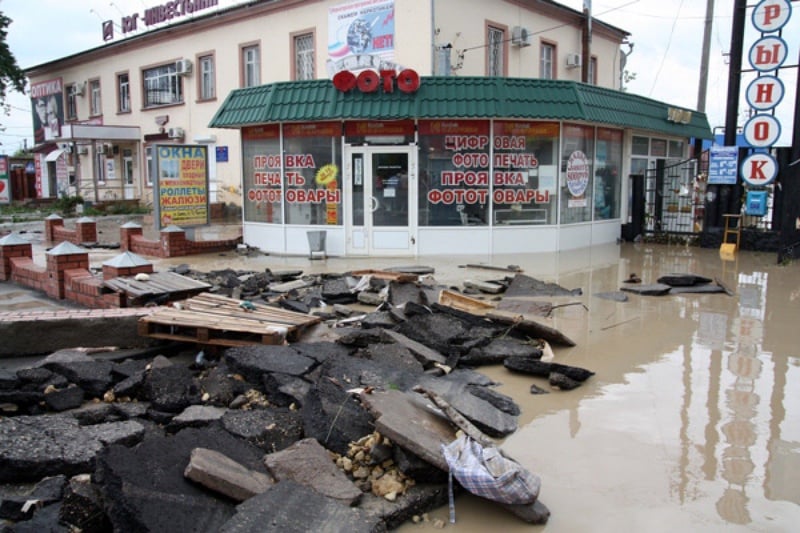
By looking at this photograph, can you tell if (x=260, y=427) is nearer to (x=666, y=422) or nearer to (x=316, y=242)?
(x=666, y=422)

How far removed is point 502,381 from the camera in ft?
19.7

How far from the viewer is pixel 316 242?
13.7 m

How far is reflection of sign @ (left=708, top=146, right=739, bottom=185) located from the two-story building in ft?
6.05

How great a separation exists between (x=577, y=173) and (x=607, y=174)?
5.79 ft

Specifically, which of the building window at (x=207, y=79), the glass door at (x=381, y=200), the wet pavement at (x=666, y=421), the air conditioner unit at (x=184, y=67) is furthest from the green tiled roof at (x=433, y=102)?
the air conditioner unit at (x=184, y=67)

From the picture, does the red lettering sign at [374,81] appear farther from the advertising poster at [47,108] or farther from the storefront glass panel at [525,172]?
the advertising poster at [47,108]

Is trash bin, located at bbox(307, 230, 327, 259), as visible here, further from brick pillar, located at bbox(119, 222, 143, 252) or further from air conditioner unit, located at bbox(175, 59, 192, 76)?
air conditioner unit, located at bbox(175, 59, 192, 76)

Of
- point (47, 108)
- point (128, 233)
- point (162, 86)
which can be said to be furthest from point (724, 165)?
point (47, 108)

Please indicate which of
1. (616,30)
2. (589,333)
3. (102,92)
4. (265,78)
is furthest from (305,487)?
(102,92)

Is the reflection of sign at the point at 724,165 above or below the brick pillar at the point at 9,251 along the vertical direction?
above

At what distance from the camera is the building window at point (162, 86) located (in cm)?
2567

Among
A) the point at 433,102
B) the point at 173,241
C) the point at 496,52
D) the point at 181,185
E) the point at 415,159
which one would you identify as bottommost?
the point at 173,241

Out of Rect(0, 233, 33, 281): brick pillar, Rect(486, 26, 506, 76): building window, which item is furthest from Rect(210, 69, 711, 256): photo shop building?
Rect(486, 26, 506, 76): building window

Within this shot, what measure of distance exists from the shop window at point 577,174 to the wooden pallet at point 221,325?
368 inches
